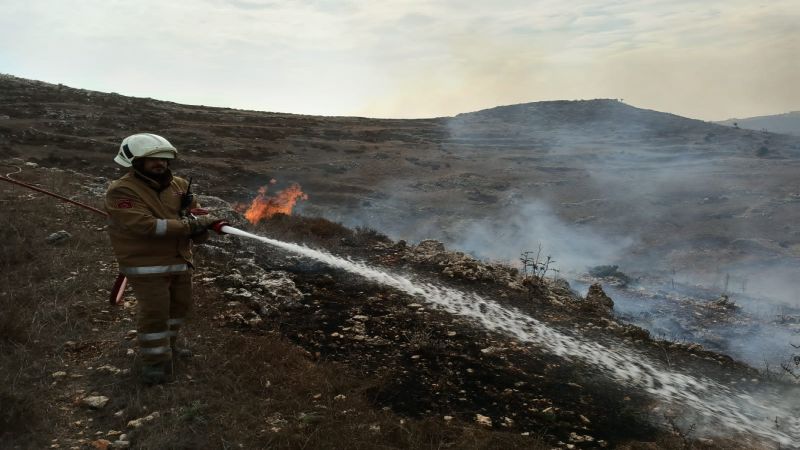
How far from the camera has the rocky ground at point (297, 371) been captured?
11.8 ft

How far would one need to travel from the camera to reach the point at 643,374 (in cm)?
580

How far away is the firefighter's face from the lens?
3.92m

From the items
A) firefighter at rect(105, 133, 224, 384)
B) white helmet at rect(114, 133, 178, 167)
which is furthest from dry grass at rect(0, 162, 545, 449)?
white helmet at rect(114, 133, 178, 167)

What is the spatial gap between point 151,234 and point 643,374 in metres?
5.66

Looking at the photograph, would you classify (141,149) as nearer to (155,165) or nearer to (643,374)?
(155,165)

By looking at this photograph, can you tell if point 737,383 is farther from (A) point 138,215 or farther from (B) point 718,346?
(A) point 138,215

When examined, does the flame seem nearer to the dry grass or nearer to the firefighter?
the dry grass

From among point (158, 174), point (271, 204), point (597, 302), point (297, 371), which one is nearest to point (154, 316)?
point (158, 174)

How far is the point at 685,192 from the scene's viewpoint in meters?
26.4

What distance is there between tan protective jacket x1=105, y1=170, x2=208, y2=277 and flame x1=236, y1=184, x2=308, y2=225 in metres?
8.15

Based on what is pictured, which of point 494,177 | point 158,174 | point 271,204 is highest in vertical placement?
point 158,174

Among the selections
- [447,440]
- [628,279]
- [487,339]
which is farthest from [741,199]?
[447,440]

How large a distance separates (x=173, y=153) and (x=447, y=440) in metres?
3.33

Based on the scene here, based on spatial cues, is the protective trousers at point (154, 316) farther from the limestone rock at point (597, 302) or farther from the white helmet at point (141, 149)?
the limestone rock at point (597, 302)
